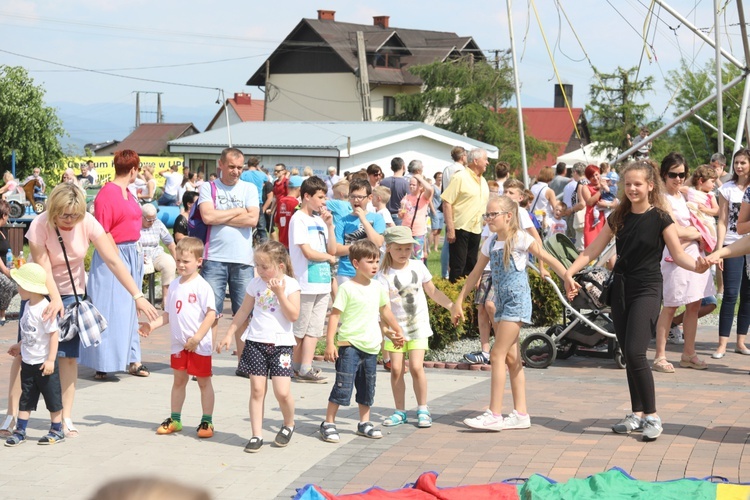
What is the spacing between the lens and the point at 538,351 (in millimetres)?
10172

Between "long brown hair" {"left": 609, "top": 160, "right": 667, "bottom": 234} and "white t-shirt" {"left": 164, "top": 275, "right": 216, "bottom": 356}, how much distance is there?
113 inches

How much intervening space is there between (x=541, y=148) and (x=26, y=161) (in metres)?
31.8

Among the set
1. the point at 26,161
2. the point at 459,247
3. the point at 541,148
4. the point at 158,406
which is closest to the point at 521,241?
the point at 158,406

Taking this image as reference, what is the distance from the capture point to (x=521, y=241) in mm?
7566

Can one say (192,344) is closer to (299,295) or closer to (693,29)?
(299,295)

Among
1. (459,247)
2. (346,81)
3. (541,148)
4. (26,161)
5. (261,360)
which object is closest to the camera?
(261,360)

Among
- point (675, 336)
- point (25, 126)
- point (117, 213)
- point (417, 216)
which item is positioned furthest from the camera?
point (25, 126)

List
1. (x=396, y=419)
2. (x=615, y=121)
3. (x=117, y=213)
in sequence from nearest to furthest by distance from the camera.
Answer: (x=396, y=419) < (x=117, y=213) < (x=615, y=121)

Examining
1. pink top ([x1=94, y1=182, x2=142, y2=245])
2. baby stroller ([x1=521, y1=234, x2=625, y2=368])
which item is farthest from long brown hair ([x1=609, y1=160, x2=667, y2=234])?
pink top ([x1=94, y1=182, x2=142, y2=245])

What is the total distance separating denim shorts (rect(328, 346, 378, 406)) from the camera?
7172 millimetres

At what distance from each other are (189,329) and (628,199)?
3161 mm

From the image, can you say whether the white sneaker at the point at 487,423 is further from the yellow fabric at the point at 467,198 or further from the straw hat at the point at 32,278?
the yellow fabric at the point at 467,198

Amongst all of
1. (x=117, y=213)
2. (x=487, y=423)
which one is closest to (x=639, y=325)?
(x=487, y=423)

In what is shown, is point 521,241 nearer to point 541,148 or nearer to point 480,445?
point 480,445
